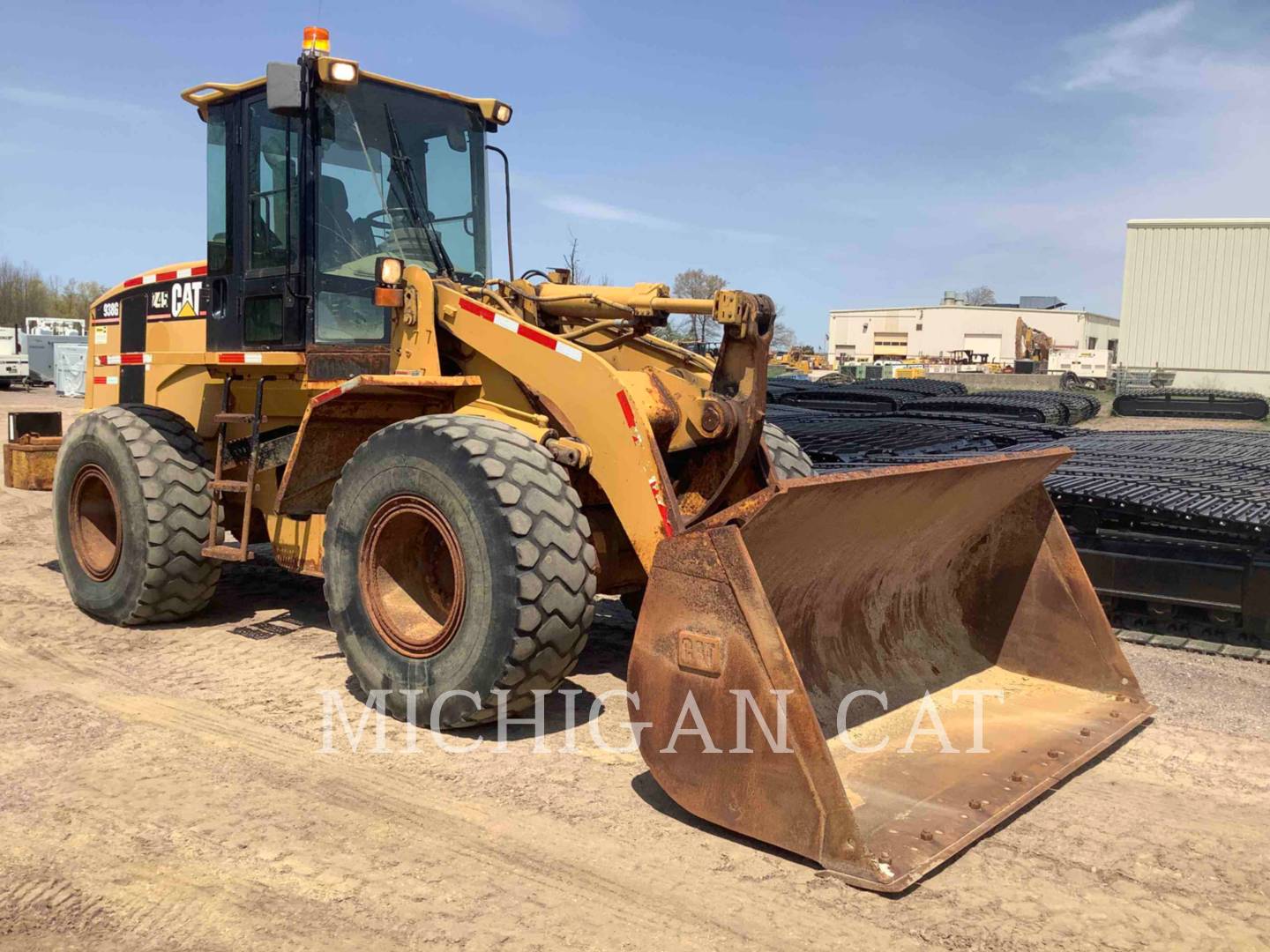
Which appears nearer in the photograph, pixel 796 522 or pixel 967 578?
pixel 796 522

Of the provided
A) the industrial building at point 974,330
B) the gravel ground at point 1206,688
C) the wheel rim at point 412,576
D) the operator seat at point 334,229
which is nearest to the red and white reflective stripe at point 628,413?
the wheel rim at point 412,576

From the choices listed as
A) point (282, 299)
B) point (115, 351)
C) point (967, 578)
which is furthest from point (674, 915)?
point (115, 351)

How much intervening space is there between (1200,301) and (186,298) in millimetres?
28352

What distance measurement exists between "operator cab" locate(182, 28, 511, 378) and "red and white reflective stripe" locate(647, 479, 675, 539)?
6.54 feet

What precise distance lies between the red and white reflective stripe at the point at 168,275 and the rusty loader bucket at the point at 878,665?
4116 mm

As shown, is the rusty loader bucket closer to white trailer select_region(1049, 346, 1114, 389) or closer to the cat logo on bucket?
the cat logo on bucket

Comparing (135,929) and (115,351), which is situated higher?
(115,351)

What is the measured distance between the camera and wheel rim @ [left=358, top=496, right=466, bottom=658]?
4.67 m

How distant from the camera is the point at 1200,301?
95.7 feet

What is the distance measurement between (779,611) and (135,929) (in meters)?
2.42

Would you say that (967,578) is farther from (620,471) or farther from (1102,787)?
(620,471)

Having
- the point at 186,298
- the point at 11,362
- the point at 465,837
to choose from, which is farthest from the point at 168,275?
the point at 11,362

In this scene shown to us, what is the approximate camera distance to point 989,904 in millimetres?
3293

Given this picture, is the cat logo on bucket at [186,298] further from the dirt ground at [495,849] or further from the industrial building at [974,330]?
the industrial building at [974,330]
